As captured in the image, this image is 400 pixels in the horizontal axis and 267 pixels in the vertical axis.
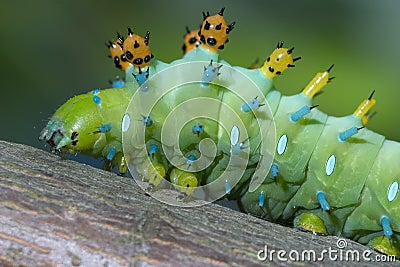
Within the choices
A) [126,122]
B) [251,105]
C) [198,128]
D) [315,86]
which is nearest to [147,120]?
[126,122]

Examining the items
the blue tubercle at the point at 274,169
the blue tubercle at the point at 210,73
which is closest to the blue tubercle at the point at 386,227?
the blue tubercle at the point at 274,169

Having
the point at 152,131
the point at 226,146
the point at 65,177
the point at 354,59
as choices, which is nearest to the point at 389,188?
the point at 226,146

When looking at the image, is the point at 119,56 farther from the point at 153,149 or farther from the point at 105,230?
the point at 105,230

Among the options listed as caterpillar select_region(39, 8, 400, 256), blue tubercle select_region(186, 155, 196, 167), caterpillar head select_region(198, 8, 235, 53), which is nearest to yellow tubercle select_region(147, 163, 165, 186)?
caterpillar select_region(39, 8, 400, 256)
